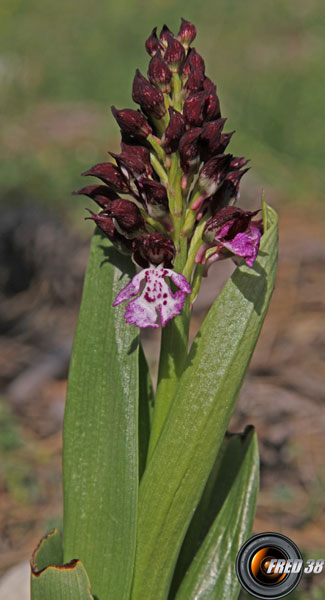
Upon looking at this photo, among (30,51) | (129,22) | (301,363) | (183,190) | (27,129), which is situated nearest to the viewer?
(183,190)

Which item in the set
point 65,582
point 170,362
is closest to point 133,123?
point 170,362

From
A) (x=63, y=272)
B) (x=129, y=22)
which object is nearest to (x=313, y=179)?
(x=63, y=272)

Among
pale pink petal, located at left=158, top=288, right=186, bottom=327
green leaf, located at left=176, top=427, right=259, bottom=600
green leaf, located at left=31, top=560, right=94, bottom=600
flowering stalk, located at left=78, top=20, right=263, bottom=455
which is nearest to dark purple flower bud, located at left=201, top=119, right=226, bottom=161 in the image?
flowering stalk, located at left=78, top=20, right=263, bottom=455

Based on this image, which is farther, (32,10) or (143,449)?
(32,10)

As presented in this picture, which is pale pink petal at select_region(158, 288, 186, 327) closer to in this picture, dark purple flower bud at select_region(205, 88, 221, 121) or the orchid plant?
the orchid plant

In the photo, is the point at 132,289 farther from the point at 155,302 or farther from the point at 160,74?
the point at 160,74

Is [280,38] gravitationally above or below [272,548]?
above

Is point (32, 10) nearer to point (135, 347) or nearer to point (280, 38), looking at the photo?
point (280, 38)
